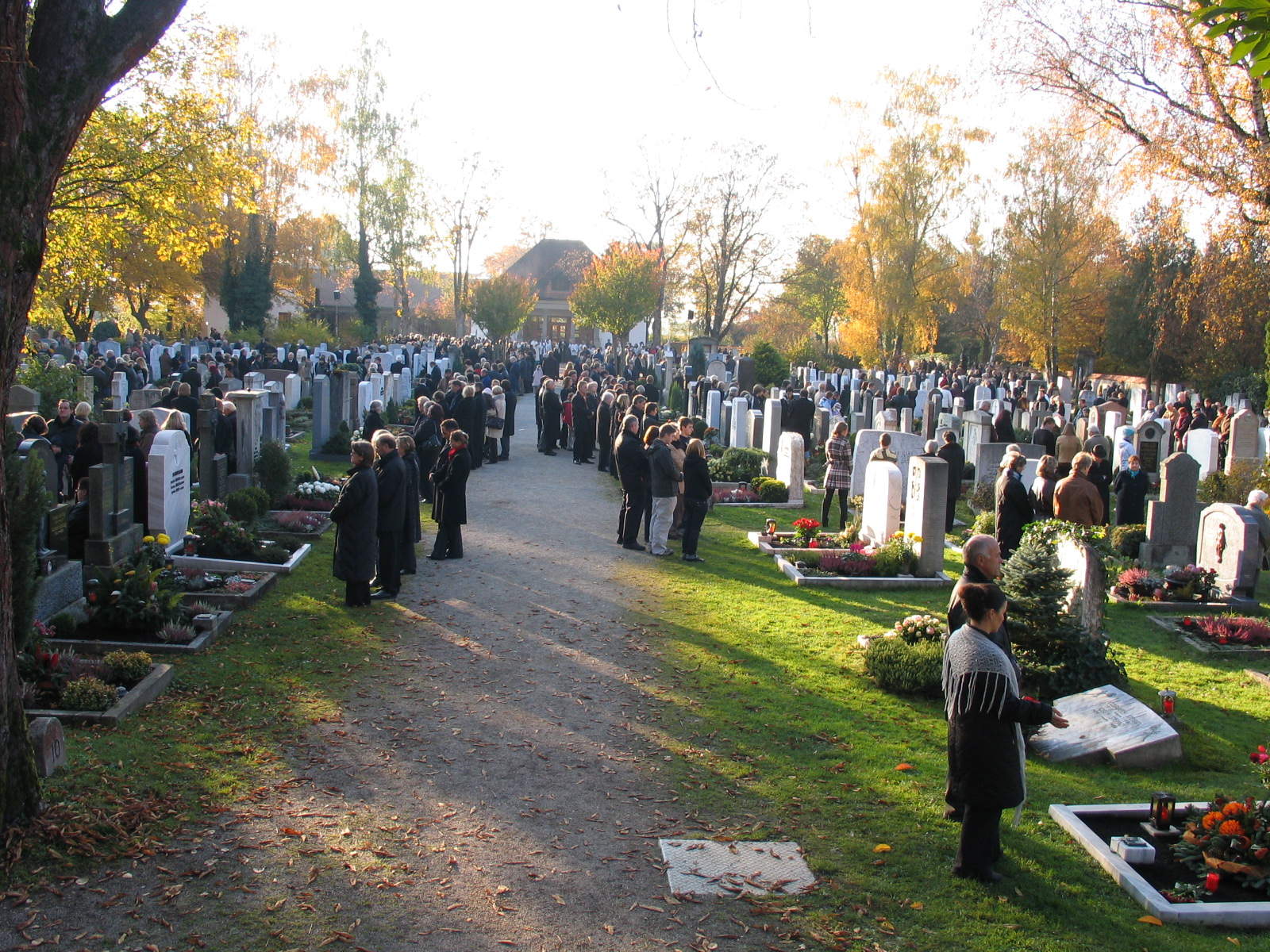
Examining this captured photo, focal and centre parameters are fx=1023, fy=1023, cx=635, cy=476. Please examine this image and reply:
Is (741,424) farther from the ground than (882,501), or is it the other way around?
(741,424)

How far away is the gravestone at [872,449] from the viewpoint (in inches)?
637

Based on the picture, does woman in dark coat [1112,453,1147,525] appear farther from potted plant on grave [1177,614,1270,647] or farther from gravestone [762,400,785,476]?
gravestone [762,400,785,476]

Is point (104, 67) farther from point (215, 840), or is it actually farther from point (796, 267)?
point (796, 267)

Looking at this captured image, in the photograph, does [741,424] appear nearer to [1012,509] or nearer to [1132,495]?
[1132,495]

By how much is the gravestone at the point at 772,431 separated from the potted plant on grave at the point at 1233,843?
1445cm

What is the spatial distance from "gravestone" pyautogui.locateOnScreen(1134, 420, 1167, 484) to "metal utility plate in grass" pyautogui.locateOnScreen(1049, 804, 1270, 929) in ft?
51.1

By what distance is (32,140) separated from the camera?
5133mm

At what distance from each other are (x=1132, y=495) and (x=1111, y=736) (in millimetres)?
8749

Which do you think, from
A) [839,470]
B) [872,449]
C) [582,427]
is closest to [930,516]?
[839,470]

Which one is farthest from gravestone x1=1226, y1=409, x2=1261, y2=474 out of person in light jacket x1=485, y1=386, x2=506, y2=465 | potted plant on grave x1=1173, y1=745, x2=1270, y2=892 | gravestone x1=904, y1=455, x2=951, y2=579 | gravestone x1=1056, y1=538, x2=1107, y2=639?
potted plant on grave x1=1173, y1=745, x2=1270, y2=892

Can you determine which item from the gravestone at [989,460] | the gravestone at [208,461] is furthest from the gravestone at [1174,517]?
the gravestone at [208,461]

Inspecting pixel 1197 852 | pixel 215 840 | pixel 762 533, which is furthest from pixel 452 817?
pixel 762 533

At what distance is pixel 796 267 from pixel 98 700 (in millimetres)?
53244

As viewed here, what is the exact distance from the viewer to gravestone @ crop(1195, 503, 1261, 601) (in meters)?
11.8
